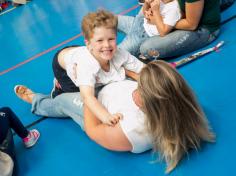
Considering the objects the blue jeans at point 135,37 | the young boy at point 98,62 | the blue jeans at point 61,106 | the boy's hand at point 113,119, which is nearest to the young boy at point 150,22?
the blue jeans at point 135,37

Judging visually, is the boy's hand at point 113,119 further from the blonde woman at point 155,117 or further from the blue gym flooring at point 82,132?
the blue gym flooring at point 82,132

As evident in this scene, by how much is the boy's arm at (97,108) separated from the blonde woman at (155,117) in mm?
28

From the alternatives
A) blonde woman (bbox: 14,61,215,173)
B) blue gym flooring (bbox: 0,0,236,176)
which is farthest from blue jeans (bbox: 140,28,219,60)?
blonde woman (bbox: 14,61,215,173)

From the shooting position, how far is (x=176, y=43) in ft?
6.57

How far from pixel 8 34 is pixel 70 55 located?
6.60 feet

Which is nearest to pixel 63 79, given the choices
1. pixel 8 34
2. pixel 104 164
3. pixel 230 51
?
pixel 104 164

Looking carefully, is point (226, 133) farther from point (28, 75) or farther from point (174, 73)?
point (28, 75)

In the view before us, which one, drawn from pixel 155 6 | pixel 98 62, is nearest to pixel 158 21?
pixel 155 6

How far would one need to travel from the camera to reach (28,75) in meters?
2.43

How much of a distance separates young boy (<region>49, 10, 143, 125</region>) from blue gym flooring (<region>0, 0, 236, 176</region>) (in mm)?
286

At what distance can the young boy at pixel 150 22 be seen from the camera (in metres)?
1.99

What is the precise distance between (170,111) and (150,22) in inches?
45.0

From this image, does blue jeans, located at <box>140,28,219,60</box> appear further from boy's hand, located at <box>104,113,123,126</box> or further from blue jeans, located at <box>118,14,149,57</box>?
boy's hand, located at <box>104,113,123,126</box>

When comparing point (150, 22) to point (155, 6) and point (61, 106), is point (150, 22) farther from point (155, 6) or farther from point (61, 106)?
point (61, 106)
